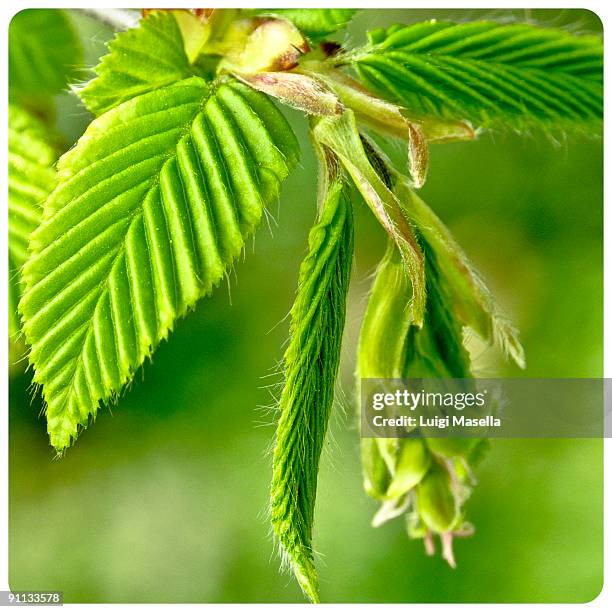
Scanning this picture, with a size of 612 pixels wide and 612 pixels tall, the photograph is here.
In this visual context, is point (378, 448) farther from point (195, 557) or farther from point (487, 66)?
point (195, 557)

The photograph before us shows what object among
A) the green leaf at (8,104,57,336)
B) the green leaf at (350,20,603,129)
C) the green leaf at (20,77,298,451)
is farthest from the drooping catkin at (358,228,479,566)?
the green leaf at (8,104,57,336)

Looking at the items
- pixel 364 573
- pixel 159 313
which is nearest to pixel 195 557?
pixel 364 573

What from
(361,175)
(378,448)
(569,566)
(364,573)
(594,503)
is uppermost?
(361,175)

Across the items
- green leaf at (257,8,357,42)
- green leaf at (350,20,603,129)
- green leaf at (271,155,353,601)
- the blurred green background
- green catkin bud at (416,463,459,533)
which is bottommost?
the blurred green background

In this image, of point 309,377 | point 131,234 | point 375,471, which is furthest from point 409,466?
point 131,234

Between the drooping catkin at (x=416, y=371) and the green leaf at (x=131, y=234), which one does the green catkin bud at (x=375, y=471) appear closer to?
the drooping catkin at (x=416, y=371)

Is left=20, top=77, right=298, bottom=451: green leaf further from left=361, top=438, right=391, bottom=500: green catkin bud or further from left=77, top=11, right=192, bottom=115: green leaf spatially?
left=361, top=438, right=391, bottom=500: green catkin bud
